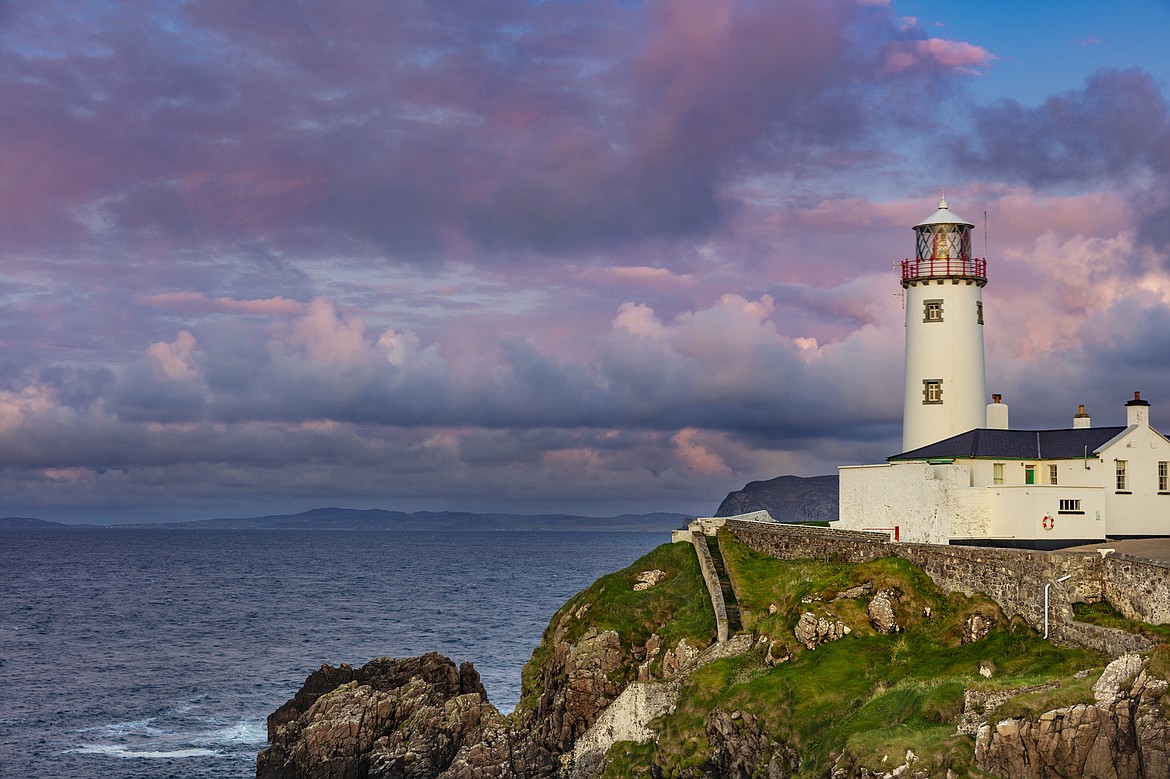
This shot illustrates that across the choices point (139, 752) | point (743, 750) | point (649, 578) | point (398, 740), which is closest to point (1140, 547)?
point (743, 750)

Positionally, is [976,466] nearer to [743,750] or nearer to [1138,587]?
[1138,587]

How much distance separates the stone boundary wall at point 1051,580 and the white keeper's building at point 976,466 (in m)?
4.57

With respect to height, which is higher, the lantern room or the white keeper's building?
the lantern room

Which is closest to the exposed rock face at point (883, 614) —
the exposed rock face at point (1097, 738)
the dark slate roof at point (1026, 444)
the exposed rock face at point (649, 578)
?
the dark slate roof at point (1026, 444)

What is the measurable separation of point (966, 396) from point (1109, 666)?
107ft

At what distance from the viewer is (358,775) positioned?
55.5m

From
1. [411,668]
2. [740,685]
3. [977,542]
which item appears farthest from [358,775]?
[977,542]

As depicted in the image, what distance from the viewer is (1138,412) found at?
56.1m

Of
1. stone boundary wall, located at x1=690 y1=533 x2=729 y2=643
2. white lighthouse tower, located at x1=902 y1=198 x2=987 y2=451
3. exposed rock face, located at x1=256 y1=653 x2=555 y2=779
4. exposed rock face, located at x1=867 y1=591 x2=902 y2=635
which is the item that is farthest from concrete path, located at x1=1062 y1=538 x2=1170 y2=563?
exposed rock face, located at x1=256 y1=653 x2=555 y2=779

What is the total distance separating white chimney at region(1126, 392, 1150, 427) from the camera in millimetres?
55969

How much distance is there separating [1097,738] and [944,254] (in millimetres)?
38812

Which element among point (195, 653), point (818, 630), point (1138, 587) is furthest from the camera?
point (195, 653)

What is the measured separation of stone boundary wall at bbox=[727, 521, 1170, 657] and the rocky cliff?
30.5 inches

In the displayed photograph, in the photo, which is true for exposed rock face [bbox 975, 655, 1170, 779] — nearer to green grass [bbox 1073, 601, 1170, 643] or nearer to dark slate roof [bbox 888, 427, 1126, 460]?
green grass [bbox 1073, 601, 1170, 643]
